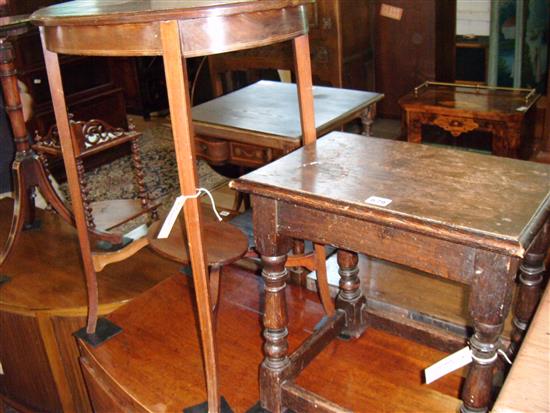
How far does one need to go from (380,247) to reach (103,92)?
357 cm

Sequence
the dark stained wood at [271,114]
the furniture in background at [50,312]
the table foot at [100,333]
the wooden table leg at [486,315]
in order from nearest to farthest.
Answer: the wooden table leg at [486,315] → the table foot at [100,333] → the furniture in background at [50,312] → the dark stained wood at [271,114]

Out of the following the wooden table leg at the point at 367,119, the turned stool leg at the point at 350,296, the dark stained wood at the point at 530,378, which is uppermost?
the dark stained wood at the point at 530,378

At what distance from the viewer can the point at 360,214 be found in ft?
3.33

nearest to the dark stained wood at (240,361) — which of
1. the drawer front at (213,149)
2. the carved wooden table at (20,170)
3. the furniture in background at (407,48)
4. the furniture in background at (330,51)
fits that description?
the carved wooden table at (20,170)

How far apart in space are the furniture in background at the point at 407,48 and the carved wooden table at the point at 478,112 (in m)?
0.44

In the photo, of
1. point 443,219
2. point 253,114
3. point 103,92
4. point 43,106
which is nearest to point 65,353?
point 253,114

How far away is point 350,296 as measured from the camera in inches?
61.2

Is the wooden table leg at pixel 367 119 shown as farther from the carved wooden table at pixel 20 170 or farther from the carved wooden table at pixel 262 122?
the carved wooden table at pixel 20 170

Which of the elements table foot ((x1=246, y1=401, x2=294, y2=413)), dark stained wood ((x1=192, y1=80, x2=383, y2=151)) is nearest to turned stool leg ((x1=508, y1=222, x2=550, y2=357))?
table foot ((x1=246, y1=401, x2=294, y2=413))

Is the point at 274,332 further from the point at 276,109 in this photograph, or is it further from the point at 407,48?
the point at 407,48

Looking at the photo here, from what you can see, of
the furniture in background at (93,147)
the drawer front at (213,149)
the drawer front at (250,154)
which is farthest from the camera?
the drawer front at (213,149)

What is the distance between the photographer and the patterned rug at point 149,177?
145 inches

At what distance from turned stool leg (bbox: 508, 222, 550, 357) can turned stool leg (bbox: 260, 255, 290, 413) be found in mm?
490

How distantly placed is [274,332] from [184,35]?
0.60 metres
